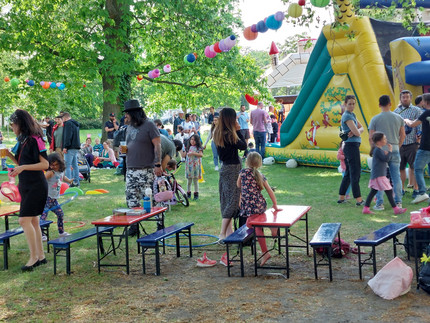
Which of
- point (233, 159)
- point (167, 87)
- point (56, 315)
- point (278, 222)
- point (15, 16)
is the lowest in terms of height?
point (56, 315)

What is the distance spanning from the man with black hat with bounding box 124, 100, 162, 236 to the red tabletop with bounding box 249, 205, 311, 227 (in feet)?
6.20

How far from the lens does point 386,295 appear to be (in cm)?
492

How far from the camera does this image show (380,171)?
28.7ft

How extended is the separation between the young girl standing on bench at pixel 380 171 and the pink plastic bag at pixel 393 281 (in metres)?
3.79

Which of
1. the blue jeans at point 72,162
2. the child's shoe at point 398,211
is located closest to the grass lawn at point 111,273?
the child's shoe at point 398,211

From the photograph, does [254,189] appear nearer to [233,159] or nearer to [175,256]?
[233,159]

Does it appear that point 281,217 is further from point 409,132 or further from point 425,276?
point 409,132

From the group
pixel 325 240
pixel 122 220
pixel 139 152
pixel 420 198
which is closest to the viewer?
pixel 325 240

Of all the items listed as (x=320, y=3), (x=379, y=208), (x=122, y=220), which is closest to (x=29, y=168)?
(x=122, y=220)

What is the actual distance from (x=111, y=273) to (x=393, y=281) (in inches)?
121

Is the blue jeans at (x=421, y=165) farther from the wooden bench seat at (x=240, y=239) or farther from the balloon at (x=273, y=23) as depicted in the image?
the wooden bench seat at (x=240, y=239)

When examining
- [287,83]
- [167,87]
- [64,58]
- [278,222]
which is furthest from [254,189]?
[287,83]

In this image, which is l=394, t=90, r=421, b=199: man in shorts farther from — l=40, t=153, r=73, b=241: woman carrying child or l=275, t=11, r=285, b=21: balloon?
l=40, t=153, r=73, b=241: woman carrying child

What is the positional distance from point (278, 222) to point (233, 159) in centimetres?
158
